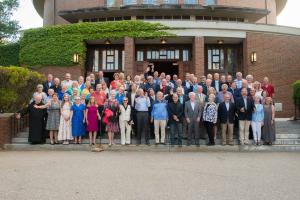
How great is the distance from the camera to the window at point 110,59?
2567 centimetres

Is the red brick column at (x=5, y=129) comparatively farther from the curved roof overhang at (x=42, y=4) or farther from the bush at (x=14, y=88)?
the curved roof overhang at (x=42, y=4)

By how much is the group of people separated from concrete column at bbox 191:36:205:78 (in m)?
9.07

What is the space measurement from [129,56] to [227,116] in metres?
11.1

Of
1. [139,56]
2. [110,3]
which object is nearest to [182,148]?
[139,56]

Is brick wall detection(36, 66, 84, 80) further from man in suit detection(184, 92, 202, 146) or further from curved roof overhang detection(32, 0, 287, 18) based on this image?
curved roof overhang detection(32, 0, 287, 18)

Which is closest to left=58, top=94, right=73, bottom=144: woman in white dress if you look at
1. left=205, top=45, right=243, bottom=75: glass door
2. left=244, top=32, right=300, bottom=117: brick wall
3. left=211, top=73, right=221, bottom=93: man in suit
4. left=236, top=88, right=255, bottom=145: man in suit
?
left=211, top=73, right=221, bottom=93: man in suit

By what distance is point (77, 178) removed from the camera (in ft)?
26.3

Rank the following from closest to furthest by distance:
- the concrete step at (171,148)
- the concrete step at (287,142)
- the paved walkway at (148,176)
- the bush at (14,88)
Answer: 1. the paved walkway at (148,176)
2. the concrete step at (171,148)
3. the concrete step at (287,142)
4. the bush at (14,88)

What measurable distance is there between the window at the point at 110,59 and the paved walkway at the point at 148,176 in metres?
14.1

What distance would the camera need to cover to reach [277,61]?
23594 mm

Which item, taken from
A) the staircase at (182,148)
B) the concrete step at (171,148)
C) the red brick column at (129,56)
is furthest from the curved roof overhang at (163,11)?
the concrete step at (171,148)

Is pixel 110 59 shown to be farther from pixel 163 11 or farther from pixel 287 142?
pixel 287 142

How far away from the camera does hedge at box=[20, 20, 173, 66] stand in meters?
23.8

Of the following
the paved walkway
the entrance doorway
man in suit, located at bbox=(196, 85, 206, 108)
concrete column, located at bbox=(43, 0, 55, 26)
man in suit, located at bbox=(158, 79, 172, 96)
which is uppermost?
concrete column, located at bbox=(43, 0, 55, 26)
